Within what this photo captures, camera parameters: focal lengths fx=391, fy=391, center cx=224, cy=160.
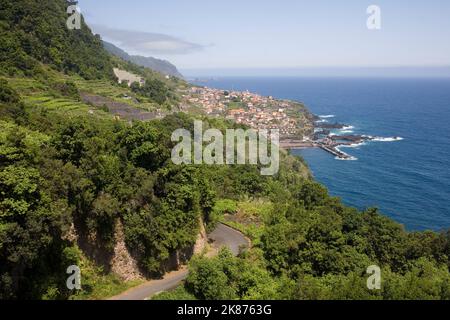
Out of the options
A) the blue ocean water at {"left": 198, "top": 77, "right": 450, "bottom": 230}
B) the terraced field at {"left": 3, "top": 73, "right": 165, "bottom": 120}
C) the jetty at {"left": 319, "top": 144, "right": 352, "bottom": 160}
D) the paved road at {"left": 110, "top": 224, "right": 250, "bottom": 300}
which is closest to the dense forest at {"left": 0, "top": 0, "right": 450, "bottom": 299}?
the paved road at {"left": 110, "top": 224, "right": 250, "bottom": 300}

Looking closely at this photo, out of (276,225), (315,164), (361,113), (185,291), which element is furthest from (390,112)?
(185,291)

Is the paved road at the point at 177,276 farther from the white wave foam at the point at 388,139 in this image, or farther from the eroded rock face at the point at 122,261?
the white wave foam at the point at 388,139

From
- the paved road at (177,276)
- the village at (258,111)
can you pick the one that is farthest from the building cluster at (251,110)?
the paved road at (177,276)

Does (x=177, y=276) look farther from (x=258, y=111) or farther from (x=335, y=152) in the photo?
(x=258, y=111)

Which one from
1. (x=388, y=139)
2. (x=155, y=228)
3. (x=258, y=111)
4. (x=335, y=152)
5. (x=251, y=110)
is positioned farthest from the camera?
(x=251, y=110)

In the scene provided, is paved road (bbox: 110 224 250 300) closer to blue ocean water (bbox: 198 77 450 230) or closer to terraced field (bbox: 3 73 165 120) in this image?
terraced field (bbox: 3 73 165 120)

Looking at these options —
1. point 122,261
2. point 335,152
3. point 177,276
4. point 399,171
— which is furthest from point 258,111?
point 122,261
